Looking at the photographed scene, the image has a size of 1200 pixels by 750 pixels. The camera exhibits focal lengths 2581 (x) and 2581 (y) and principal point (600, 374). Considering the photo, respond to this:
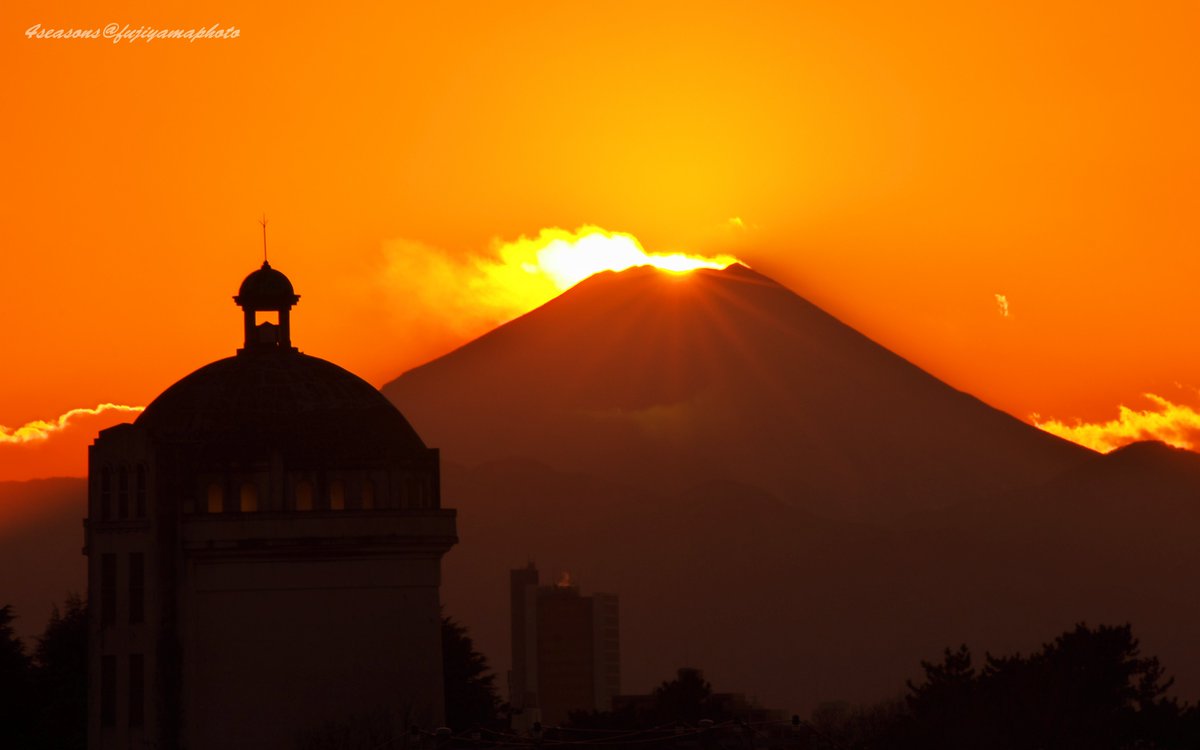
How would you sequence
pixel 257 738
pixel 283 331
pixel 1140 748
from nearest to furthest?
pixel 257 738, pixel 283 331, pixel 1140 748

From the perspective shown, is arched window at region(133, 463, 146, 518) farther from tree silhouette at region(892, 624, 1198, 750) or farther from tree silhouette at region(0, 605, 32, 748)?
tree silhouette at region(892, 624, 1198, 750)

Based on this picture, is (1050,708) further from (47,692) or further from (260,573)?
(47,692)

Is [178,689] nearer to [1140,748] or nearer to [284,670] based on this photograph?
[284,670]

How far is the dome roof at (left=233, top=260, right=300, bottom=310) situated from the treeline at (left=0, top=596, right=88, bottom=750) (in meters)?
17.1

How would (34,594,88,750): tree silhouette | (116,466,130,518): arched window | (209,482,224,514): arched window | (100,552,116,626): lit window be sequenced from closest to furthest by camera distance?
(209,482,224,514): arched window
(100,552,116,626): lit window
(116,466,130,518): arched window
(34,594,88,750): tree silhouette

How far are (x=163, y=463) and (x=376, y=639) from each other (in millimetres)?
8223

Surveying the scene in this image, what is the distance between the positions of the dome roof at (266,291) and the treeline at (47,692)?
56.1ft

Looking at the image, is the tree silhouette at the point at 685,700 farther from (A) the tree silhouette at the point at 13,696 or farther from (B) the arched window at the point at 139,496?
(B) the arched window at the point at 139,496

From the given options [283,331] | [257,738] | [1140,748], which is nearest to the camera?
[257,738]

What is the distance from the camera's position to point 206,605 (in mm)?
76375

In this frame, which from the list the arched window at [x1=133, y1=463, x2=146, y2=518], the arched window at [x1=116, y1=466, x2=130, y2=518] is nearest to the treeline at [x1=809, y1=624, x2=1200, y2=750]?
the arched window at [x1=133, y1=463, x2=146, y2=518]

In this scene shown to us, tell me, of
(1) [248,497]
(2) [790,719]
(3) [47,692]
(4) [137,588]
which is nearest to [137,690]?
(4) [137,588]

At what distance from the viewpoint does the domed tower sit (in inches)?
2990

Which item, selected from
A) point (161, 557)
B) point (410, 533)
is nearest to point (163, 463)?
point (161, 557)
